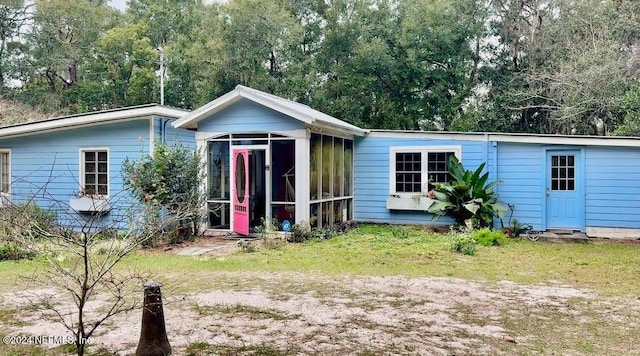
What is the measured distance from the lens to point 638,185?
1009 cm

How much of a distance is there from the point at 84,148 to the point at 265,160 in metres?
4.79

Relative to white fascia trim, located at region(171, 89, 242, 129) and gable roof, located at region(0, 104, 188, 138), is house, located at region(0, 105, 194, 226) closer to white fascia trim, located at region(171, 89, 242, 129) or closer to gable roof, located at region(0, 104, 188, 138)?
gable roof, located at region(0, 104, 188, 138)

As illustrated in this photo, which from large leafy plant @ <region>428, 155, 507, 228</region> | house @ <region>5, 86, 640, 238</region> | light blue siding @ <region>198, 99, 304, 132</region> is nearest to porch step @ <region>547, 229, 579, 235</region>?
house @ <region>5, 86, 640, 238</region>

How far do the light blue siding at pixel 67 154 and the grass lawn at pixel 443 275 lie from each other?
350 centimetres

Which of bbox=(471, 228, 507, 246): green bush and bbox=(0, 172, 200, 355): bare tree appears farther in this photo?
bbox=(471, 228, 507, 246): green bush

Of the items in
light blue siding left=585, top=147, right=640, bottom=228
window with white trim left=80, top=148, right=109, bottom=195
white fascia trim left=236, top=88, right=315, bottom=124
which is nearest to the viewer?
white fascia trim left=236, top=88, right=315, bottom=124

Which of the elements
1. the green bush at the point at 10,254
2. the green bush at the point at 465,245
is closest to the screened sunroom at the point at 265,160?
the green bush at the point at 465,245

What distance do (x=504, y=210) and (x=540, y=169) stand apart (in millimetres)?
1301

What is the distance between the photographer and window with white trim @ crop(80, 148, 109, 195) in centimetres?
1163

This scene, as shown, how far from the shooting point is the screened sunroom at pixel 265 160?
9.95 meters

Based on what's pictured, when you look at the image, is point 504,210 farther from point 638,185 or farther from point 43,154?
point 43,154

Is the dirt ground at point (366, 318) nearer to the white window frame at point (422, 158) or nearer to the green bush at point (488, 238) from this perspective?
the green bush at point (488, 238)

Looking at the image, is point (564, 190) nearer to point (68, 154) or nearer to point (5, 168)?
point (68, 154)

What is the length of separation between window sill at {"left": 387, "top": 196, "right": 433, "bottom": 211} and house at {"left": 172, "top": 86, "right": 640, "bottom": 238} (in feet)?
0.08
